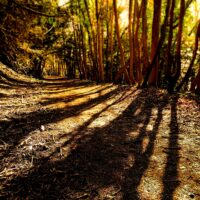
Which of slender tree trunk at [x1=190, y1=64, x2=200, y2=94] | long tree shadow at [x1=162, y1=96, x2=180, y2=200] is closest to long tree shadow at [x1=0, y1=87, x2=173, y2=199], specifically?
long tree shadow at [x1=162, y1=96, x2=180, y2=200]

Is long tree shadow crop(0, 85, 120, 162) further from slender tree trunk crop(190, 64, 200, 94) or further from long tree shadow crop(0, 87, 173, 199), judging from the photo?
slender tree trunk crop(190, 64, 200, 94)

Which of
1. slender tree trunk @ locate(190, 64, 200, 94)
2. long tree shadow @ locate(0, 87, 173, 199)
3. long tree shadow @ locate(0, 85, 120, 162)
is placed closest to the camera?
long tree shadow @ locate(0, 87, 173, 199)

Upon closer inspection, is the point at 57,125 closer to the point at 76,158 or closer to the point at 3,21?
the point at 76,158

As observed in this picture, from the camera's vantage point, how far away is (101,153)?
13.0 ft

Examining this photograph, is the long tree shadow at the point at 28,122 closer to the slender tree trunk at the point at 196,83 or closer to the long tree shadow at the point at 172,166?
the long tree shadow at the point at 172,166

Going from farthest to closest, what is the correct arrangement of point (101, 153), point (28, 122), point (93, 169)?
point (28, 122)
point (101, 153)
point (93, 169)

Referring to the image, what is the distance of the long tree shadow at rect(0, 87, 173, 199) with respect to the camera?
2.95 metres

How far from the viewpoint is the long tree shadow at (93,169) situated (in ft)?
9.67

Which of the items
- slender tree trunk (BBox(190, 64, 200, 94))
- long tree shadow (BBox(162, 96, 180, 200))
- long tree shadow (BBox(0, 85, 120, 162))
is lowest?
long tree shadow (BBox(162, 96, 180, 200))

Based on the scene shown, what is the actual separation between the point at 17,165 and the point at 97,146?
1.29m

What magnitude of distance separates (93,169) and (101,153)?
0.53 m

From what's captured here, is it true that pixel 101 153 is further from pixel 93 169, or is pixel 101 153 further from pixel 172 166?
pixel 172 166

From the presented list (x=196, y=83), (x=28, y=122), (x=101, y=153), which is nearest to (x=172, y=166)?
(x=101, y=153)

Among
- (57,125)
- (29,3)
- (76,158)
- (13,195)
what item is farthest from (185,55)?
(13,195)
